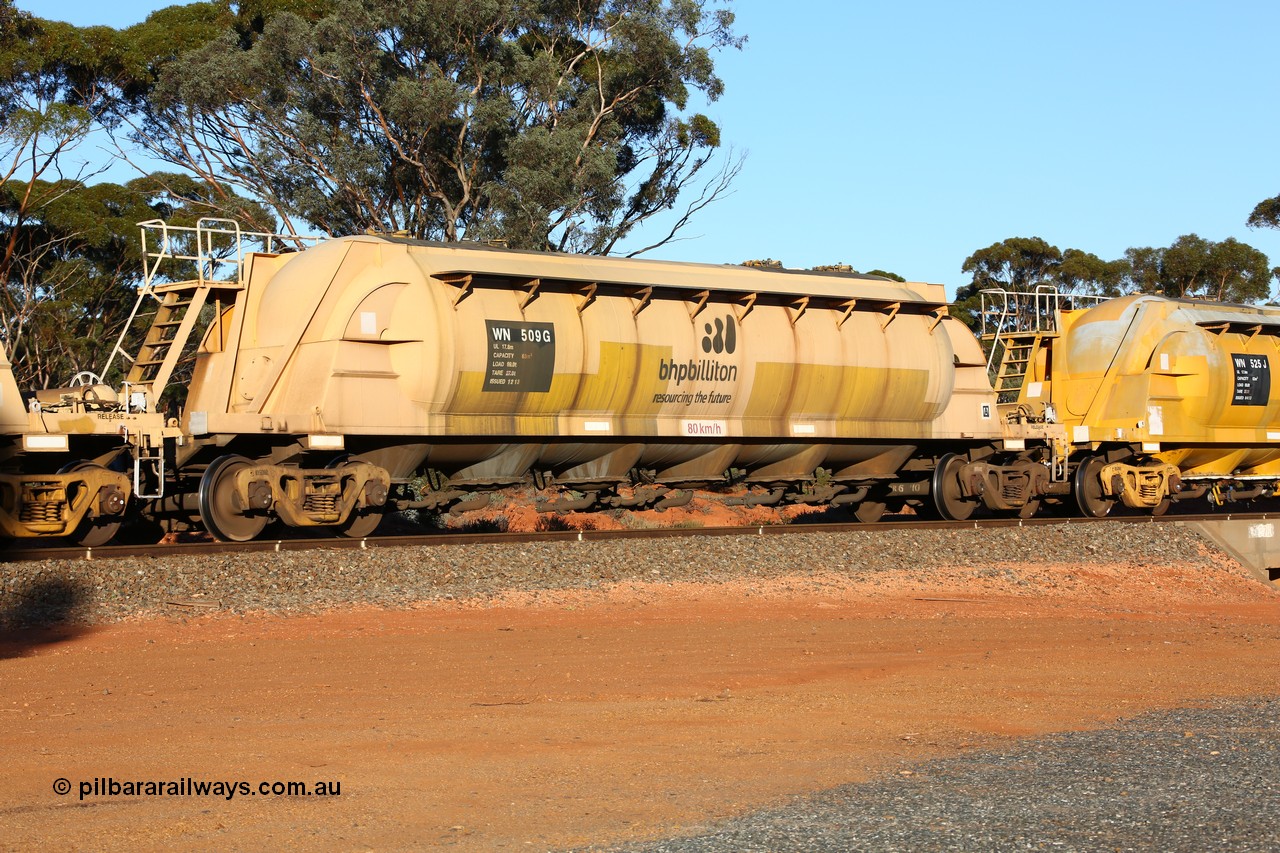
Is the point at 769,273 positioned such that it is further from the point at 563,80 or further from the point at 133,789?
the point at 563,80

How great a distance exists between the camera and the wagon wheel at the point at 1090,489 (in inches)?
894

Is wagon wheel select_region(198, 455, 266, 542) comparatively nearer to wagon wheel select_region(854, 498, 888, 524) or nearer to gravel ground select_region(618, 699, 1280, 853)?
gravel ground select_region(618, 699, 1280, 853)

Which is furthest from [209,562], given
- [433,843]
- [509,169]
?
[509,169]

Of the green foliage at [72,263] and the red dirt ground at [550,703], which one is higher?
the green foliage at [72,263]

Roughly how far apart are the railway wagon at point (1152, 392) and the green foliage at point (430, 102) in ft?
46.0

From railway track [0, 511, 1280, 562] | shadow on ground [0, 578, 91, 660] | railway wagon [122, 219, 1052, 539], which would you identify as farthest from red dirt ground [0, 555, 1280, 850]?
railway wagon [122, 219, 1052, 539]

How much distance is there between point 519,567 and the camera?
1454 cm

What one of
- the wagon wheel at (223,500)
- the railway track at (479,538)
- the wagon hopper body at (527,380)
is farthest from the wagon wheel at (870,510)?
the wagon wheel at (223,500)

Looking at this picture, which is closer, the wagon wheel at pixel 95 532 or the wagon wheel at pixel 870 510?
the wagon wheel at pixel 95 532

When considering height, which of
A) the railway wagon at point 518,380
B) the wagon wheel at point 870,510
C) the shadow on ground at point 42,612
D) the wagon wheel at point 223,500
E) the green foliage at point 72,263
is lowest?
the wagon wheel at point 870,510

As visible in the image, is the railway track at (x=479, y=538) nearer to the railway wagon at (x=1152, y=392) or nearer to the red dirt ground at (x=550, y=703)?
the railway wagon at (x=1152, y=392)

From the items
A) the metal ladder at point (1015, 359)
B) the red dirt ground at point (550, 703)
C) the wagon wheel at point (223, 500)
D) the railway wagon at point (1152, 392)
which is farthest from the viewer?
the metal ladder at point (1015, 359)

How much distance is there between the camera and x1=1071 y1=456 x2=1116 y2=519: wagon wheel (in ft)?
74.5

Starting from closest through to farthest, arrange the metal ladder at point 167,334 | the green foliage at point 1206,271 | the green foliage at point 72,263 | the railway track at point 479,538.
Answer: the railway track at point 479,538 → the metal ladder at point 167,334 → the green foliage at point 72,263 → the green foliage at point 1206,271
